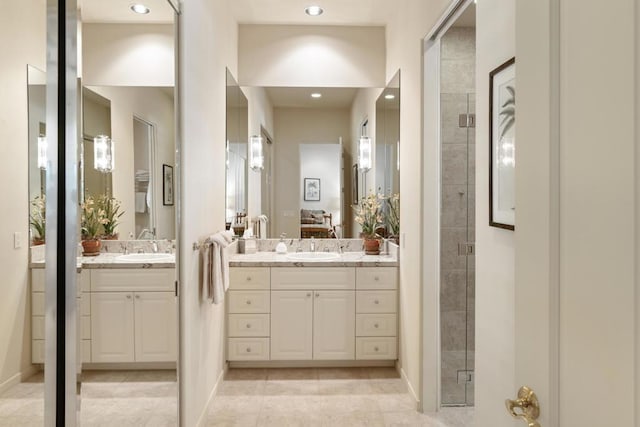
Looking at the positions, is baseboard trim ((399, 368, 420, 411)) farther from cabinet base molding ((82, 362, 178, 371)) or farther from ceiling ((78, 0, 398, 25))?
ceiling ((78, 0, 398, 25))

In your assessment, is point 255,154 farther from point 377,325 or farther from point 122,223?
point 122,223

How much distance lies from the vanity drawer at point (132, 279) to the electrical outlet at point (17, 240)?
1.21 feet

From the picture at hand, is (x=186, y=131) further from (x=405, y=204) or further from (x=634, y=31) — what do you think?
(x=634, y=31)

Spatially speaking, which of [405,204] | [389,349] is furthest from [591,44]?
[389,349]

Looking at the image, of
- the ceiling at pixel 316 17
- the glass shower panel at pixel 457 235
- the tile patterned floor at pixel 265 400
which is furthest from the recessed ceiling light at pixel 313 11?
the tile patterned floor at pixel 265 400

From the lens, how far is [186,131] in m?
2.23

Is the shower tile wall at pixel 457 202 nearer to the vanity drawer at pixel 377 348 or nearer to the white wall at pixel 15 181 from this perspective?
the vanity drawer at pixel 377 348

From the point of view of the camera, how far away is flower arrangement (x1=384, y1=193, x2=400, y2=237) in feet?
11.6

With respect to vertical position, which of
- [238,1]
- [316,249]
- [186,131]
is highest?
[238,1]

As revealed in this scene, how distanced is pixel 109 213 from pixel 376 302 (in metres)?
2.44

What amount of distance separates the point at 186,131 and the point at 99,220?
0.95 meters

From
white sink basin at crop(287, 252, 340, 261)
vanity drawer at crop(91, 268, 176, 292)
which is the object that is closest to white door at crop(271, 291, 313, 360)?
white sink basin at crop(287, 252, 340, 261)

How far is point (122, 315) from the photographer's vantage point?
1.55 meters

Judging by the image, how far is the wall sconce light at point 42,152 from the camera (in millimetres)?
1086
